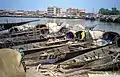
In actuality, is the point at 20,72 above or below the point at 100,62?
above

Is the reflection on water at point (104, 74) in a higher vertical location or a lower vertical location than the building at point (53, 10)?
higher

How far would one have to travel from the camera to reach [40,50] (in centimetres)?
1063

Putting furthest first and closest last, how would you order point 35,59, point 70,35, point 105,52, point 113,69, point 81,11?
point 81,11 < point 70,35 < point 105,52 < point 35,59 < point 113,69

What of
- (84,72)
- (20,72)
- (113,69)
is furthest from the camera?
(113,69)

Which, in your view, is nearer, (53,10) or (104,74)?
(104,74)

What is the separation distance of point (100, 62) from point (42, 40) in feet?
18.1

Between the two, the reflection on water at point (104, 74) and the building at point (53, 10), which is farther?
the building at point (53, 10)

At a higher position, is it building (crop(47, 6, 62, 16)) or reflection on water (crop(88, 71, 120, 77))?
reflection on water (crop(88, 71, 120, 77))

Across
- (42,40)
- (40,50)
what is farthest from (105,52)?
(42,40)

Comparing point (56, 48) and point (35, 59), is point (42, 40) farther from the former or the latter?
point (35, 59)

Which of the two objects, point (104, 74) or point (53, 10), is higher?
point (104, 74)

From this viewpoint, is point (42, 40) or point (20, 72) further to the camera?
point (42, 40)

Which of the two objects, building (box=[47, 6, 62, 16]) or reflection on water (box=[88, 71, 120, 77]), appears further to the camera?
building (box=[47, 6, 62, 16])

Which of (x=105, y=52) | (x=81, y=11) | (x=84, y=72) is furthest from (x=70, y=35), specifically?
(x=81, y=11)
